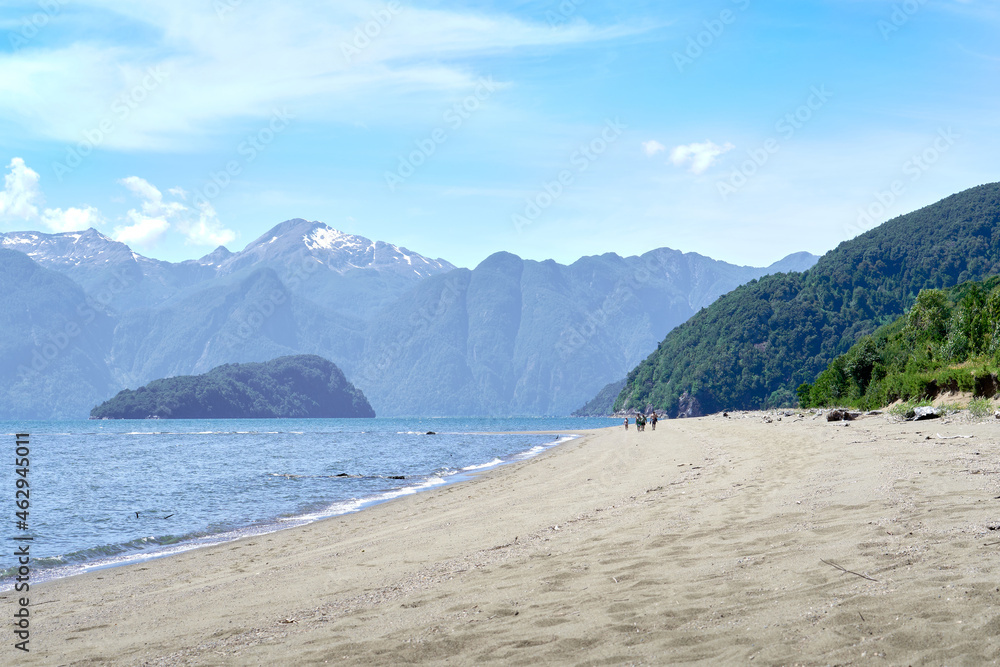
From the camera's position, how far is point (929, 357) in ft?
165

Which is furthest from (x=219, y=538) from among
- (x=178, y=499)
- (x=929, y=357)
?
(x=929, y=357)

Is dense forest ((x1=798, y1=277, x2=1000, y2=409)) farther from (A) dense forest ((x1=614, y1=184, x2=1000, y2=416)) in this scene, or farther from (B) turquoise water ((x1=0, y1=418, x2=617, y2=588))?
(A) dense forest ((x1=614, y1=184, x2=1000, y2=416))

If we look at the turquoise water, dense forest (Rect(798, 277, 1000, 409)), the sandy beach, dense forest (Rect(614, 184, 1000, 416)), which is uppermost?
dense forest (Rect(614, 184, 1000, 416))

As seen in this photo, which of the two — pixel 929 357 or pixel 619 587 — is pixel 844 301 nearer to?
pixel 929 357

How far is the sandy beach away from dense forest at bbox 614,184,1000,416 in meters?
168

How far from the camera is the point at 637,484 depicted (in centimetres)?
1850

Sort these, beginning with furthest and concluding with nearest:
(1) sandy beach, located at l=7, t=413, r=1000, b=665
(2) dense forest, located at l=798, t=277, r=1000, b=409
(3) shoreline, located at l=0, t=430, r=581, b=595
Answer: (2) dense forest, located at l=798, t=277, r=1000, b=409 → (3) shoreline, located at l=0, t=430, r=581, b=595 → (1) sandy beach, located at l=7, t=413, r=1000, b=665

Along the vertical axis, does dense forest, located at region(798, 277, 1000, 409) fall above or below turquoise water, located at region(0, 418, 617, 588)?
above

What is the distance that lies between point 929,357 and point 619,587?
52.2 meters

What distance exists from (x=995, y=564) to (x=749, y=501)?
18.2ft

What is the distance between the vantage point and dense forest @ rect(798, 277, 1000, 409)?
38.9 meters

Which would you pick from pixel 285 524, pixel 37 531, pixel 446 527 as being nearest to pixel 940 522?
pixel 446 527

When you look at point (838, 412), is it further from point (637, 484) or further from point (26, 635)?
point (26, 635)

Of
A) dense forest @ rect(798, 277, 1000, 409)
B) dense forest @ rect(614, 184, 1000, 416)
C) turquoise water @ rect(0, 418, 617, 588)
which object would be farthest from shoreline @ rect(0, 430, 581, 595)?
dense forest @ rect(614, 184, 1000, 416)
